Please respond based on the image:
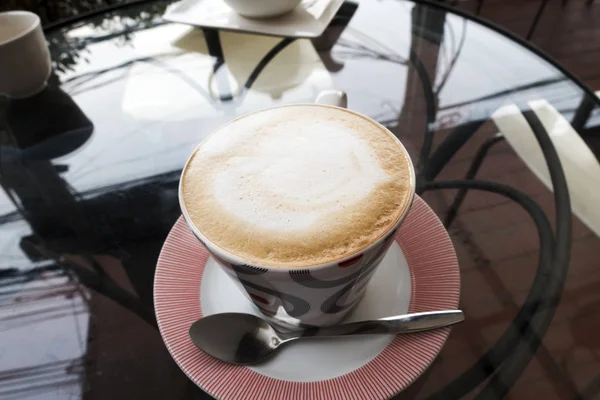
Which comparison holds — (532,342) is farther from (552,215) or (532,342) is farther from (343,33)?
(343,33)

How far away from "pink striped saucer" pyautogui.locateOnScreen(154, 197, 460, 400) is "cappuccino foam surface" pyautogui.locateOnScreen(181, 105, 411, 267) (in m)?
0.11

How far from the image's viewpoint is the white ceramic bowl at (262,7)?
28.5 inches

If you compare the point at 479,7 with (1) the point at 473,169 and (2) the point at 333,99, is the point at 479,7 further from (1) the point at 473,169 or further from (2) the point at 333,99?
(2) the point at 333,99

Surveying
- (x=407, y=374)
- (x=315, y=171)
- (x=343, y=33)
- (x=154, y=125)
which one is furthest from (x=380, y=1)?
(x=407, y=374)

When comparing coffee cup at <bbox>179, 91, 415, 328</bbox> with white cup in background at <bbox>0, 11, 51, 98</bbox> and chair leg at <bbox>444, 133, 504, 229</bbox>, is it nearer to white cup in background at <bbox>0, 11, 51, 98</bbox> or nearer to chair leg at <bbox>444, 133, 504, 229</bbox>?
chair leg at <bbox>444, 133, 504, 229</bbox>

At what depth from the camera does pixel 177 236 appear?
0.50 meters

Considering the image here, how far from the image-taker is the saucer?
74 cm

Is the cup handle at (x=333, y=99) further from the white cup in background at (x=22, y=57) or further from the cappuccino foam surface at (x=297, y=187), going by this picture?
the white cup in background at (x=22, y=57)

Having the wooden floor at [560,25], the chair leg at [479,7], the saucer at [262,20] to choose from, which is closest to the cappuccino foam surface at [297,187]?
the saucer at [262,20]

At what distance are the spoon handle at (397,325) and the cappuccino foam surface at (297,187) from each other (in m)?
0.11

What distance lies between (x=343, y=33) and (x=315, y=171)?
498 mm

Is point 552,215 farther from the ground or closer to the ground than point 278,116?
closer to the ground

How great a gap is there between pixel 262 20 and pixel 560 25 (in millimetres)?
1452

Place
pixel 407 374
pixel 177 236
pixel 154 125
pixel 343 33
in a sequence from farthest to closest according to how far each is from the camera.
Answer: pixel 343 33, pixel 154 125, pixel 177 236, pixel 407 374
